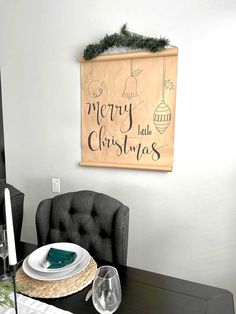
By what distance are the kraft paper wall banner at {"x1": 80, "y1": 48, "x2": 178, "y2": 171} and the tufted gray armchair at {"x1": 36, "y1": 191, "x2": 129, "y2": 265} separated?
0.47m

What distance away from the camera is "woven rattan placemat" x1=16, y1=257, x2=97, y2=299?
979 millimetres

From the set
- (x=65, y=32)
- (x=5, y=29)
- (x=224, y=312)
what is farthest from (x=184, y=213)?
(x=5, y=29)

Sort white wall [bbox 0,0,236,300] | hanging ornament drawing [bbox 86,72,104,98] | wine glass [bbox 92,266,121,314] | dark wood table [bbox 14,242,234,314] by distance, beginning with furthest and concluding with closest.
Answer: hanging ornament drawing [bbox 86,72,104,98]
white wall [bbox 0,0,236,300]
dark wood table [bbox 14,242,234,314]
wine glass [bbox 92,266,121,314]

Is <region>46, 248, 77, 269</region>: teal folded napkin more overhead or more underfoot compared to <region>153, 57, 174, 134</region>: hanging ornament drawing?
more underfoot

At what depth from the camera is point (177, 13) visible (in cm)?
160

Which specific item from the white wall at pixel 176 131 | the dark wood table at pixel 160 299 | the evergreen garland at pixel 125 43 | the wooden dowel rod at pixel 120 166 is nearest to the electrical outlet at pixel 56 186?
the white wall at pixel 176 131

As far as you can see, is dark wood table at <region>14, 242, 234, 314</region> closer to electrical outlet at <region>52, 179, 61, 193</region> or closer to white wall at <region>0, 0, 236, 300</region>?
white wall at <region>0, 0, 236, 300</region>

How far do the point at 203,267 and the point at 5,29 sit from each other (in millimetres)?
2391

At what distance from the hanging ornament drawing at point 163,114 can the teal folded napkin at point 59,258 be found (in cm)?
98

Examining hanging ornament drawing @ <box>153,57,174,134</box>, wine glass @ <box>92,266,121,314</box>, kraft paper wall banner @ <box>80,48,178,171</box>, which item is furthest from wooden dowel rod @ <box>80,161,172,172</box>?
wine glass @ <box>92,266,121,314</box>

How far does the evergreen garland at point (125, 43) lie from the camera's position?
5.34 feet

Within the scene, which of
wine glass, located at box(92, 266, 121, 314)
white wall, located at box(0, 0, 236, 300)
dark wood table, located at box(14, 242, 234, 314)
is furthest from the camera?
white wall, located at box(0, 0, 236, 300)

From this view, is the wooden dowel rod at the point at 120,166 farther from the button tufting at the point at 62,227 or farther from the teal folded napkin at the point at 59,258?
the teal folded napkin at the point at 59,258

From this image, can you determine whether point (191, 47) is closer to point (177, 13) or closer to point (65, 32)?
point (177, 13)
